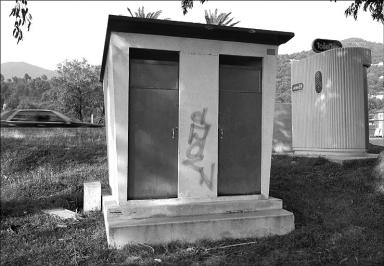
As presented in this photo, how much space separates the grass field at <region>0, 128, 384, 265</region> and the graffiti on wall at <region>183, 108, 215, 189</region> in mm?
1248

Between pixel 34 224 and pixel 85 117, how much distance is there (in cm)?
4041

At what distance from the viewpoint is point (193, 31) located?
19.6ft

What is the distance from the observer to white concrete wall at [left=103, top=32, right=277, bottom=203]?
581 centimetres

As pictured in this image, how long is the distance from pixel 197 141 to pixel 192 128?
22 centimetres

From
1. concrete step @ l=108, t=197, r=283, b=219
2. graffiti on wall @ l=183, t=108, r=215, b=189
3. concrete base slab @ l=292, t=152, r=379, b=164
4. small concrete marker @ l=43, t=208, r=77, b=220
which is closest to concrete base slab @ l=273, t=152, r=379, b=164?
concrete base slab @ l=292, t=152, r=379, b=164

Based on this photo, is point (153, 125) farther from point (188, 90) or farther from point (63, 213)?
point (63, 213)

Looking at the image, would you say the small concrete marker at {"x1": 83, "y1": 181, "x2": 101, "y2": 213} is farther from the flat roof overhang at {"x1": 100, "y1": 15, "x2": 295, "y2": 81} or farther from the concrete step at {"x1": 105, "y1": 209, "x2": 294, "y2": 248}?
the flat roof overhang at {"x1": 100, "y1": 15, "x2": 295, "y2": 81}

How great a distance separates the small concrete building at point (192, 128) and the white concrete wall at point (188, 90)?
2 cm

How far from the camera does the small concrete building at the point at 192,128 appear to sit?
5.80 meters

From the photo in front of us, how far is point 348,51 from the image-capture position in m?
10.3

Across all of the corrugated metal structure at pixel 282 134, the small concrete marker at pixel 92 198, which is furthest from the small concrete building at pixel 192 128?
the corrugated metal structure at pixel 282 134

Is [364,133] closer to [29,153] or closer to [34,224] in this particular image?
[34,224]

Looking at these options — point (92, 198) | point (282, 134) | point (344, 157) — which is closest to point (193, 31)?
point (92, 198)

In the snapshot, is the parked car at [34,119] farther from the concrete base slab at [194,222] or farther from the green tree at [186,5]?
the concrete base slab at [194,222]
